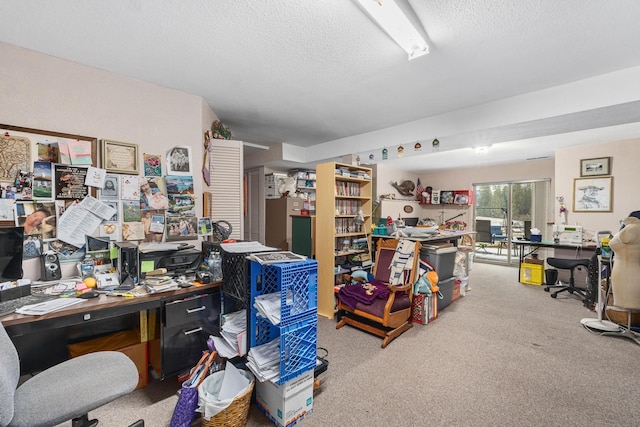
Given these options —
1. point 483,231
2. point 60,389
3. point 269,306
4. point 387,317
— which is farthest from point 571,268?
point 60,389

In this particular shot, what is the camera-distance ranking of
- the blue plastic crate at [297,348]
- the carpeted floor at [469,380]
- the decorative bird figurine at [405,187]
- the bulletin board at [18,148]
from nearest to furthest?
the blue plastic crate at [297,348] < the carpeted floor at [469,380] < the bulletin board at [18,148] < the decorative bird figurine at [405,187]

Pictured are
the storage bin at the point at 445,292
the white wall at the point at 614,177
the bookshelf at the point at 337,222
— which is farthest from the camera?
the white wall at the point at 614,177

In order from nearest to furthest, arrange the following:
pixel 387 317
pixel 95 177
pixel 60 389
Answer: pixel 60 389 < pixel 95 177 < pixel 387 317

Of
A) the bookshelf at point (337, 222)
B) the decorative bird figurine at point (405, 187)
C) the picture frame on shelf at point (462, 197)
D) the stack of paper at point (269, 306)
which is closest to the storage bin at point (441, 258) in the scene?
the bookshelf at point (337, 222)

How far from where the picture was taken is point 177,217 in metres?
2.69

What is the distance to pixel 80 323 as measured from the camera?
5.55 ft

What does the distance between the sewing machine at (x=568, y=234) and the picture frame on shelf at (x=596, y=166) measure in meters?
0.95

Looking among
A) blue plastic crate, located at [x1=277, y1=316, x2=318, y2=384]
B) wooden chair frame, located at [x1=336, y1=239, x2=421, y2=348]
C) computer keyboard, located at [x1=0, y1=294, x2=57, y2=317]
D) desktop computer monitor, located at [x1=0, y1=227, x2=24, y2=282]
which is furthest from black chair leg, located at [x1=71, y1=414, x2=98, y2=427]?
wooden chair frame, located at [x1=336, y1=239, x2=421, y2=348]

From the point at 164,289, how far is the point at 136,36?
1782 millimetres

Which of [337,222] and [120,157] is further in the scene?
[337,222]

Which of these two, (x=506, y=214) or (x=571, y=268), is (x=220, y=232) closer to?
(x=571, y=268)

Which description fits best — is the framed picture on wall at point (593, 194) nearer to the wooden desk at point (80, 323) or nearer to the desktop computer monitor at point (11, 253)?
the wooden desk at point (80, 323)

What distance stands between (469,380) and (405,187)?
5703 mm

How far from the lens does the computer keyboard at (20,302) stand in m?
1.50
